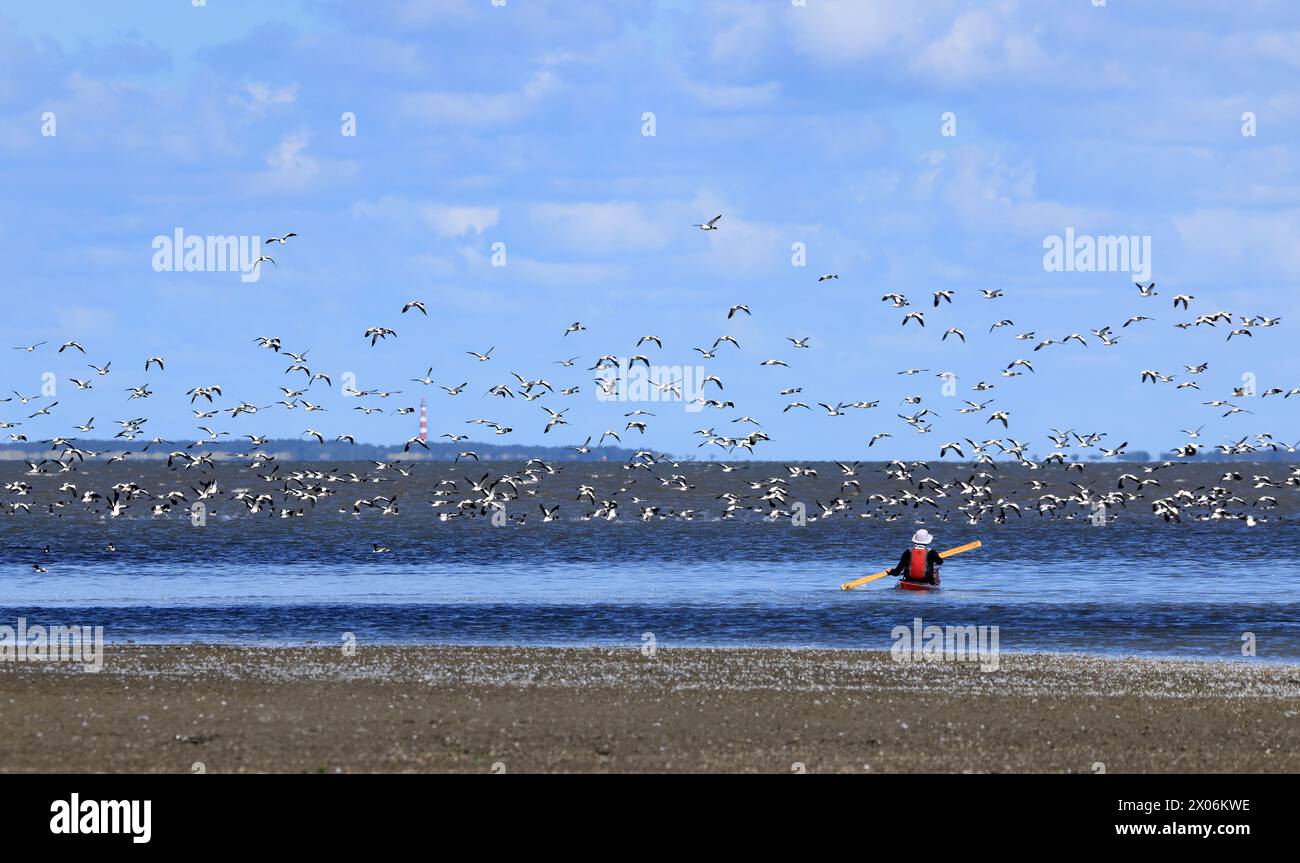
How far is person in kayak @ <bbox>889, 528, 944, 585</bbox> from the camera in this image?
50500 millimetres

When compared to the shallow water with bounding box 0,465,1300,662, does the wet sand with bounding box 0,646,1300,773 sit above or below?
above

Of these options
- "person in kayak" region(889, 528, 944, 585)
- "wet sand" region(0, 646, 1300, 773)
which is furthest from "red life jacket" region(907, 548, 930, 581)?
"wet sand" region(0, 646, 1300, 773)

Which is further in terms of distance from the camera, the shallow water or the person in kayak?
the person in kayak

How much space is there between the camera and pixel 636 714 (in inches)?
925

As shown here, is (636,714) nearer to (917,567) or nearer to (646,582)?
(917,567)

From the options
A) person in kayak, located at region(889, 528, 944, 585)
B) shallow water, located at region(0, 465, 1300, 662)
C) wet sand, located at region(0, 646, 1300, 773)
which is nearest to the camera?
wet sand, located at region(0, 646, 1300, 773)

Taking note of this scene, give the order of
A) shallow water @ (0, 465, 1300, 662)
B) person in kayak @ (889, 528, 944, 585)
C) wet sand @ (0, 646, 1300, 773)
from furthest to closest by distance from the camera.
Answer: person in kayak @ (889, 528, 944, 585) < shallow water @ (0, 465, 1300, 662) < wet sand @ (0, 646, 1300, 773)

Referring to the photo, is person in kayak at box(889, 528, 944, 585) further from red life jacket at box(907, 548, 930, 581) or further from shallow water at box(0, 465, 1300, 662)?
shallow water at box(0, 465, 1300, 662)

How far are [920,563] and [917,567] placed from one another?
16cm

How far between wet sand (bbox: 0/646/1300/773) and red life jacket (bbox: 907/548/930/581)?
1802 cm

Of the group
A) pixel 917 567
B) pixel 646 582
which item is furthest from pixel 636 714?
pixel 646 582

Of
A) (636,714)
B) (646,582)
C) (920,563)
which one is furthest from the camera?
(646,582)
